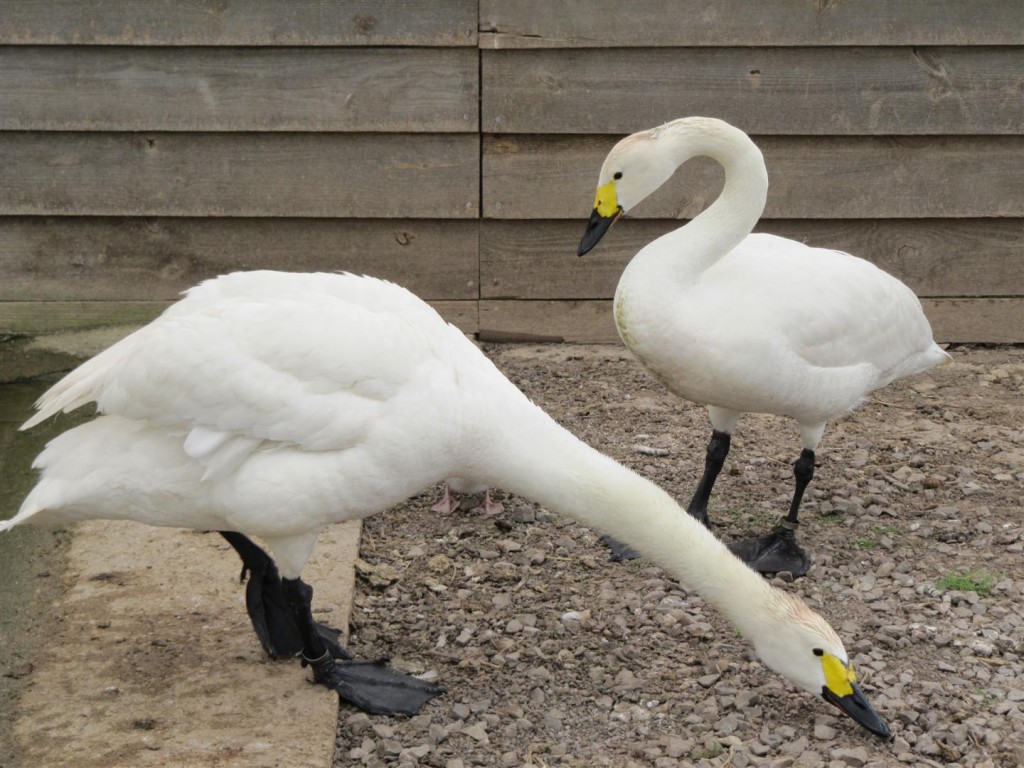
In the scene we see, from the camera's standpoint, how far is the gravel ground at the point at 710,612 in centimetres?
350

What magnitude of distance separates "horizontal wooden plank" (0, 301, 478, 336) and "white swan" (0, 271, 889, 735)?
305cm

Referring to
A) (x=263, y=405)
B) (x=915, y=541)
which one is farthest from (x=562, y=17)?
(x=263, y=405)

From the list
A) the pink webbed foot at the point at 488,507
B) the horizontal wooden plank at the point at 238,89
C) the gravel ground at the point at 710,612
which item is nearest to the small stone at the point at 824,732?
the gravel ground at the point at 710,612

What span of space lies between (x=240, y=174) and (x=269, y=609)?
3.13m

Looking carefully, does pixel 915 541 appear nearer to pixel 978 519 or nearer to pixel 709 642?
pixel 978 519

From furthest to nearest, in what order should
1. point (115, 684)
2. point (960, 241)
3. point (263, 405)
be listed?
1. point (960, 241)
2. point (115, 684)
3. point (263, 405)

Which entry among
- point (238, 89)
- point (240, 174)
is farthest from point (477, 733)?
point (238, 89)

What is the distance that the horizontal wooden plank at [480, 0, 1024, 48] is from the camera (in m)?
6.10

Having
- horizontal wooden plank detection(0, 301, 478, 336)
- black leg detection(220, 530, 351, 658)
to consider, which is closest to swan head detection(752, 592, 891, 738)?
black leg detection(220, 530, 351, 658)

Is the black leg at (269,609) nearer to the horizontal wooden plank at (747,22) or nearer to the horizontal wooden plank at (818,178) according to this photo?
the horizontal wooden plank at (818,178)

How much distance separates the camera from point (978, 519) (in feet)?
15.9

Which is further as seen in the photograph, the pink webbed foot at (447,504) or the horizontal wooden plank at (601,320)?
the horizontal wooden plank at (601,320)

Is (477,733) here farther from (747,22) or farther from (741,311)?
(747,22)

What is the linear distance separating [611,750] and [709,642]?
27.0 inches
